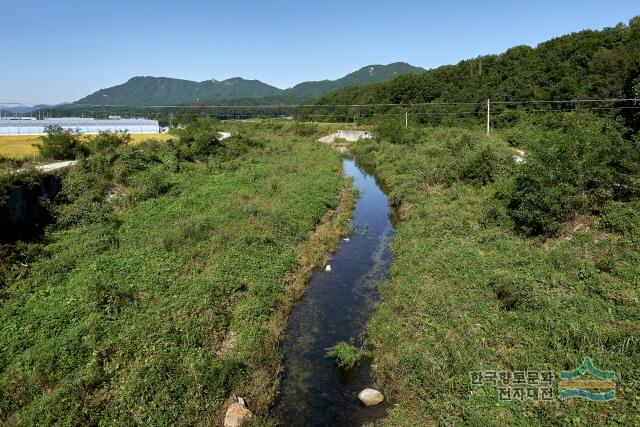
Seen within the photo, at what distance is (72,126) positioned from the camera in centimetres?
4575

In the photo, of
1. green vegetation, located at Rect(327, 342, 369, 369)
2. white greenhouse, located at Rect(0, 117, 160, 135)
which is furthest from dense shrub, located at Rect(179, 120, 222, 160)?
green vegetation, located at Rect(327, 342, 369, 369)

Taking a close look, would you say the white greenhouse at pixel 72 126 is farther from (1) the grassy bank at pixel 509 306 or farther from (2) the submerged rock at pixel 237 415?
(2) the submerged rock at pixel 237 415

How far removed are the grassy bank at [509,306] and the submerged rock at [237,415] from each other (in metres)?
3.25

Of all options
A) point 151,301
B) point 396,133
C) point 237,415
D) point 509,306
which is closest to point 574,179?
point 509,306

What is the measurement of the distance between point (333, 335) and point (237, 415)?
454 cm

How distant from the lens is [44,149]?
80.4 ft

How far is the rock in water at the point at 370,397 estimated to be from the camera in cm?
945

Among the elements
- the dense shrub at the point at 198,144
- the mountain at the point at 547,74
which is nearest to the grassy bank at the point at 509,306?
the mountain at the point at 547,74

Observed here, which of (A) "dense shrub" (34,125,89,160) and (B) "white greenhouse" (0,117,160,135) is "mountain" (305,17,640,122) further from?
(B) "white greenhouse" (0,117,160,135)

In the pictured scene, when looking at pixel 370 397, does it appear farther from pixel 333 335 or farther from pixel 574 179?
pixel 574 179

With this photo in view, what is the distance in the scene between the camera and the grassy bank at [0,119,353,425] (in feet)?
27.6

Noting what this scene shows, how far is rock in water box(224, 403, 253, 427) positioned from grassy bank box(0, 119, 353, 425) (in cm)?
23

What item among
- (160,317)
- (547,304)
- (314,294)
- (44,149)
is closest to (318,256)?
(314,294)

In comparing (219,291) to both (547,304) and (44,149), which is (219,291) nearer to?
(547,304)
